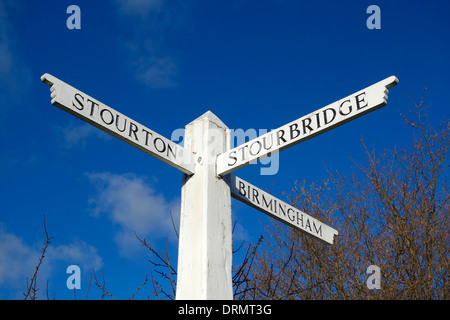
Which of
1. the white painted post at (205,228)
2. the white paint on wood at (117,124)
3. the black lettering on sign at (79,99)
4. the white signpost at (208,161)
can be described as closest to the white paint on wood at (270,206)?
the white signpost at (208,161)

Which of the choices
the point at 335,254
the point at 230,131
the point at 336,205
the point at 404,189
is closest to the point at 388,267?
the point at 335,254

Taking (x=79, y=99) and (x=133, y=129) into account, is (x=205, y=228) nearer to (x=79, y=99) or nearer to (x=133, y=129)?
(x=133, y=129)

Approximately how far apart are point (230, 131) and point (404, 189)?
255 inches

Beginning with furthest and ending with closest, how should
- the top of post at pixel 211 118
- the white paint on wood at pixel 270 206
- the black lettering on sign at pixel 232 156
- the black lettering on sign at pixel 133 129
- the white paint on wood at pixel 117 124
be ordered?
the top of post at pixel 211 118 → the white paint on wood at pixel 270 206 → the black lettering on sign at pixel 232 156 → the black lettering on sign at pixel 133 129 → the white paint on wood at pixel 117 124

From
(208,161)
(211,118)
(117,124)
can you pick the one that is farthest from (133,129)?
(211,118)

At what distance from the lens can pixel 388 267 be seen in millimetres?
7496

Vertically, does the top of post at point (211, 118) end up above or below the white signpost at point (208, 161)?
above

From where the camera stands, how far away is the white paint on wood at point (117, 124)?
2.15 metres

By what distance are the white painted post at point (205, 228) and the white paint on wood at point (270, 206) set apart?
12 cm

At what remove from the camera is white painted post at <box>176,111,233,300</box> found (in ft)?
7.34

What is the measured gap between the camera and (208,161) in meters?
2.56

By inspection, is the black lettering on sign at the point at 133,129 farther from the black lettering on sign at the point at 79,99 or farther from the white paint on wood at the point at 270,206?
the white paint on wood at the point at 270,206
